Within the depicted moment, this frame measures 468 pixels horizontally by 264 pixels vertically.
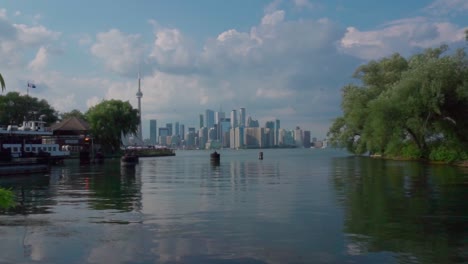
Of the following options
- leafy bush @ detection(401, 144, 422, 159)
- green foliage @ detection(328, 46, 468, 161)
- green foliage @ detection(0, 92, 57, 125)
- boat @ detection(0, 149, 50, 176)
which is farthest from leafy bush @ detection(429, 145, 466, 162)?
green foliage @ detection(0, 92, 57, 125)

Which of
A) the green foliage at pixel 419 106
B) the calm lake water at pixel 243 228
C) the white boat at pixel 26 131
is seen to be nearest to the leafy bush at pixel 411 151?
the green foliage at pixel 419 106

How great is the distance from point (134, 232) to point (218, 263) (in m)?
5.01

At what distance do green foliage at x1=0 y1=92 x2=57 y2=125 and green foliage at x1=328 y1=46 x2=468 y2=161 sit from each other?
7779 cm

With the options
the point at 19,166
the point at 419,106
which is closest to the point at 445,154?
the point at 419,106

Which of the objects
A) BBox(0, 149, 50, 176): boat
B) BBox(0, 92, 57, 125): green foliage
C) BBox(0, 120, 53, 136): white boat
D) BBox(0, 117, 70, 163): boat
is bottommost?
BBox(0, 149, 50, 176): boat

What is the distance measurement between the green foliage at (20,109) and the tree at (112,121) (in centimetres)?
1310

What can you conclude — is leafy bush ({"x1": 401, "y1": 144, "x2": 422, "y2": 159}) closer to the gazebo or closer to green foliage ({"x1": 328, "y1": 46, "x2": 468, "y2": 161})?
green foliage ({"x1": 328, "y1": 46, "x2": 468, "y2": 161})

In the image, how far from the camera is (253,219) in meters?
18.2

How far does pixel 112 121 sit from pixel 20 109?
2305cm

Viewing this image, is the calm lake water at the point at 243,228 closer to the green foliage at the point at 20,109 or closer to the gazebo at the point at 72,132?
the gazebo at the point at 72,132

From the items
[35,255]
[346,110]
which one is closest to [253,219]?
[35,255]

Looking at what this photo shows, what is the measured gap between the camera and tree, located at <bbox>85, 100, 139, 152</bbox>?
357 ft

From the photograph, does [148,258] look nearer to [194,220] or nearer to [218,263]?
[218,263]

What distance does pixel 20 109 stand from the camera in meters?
113
